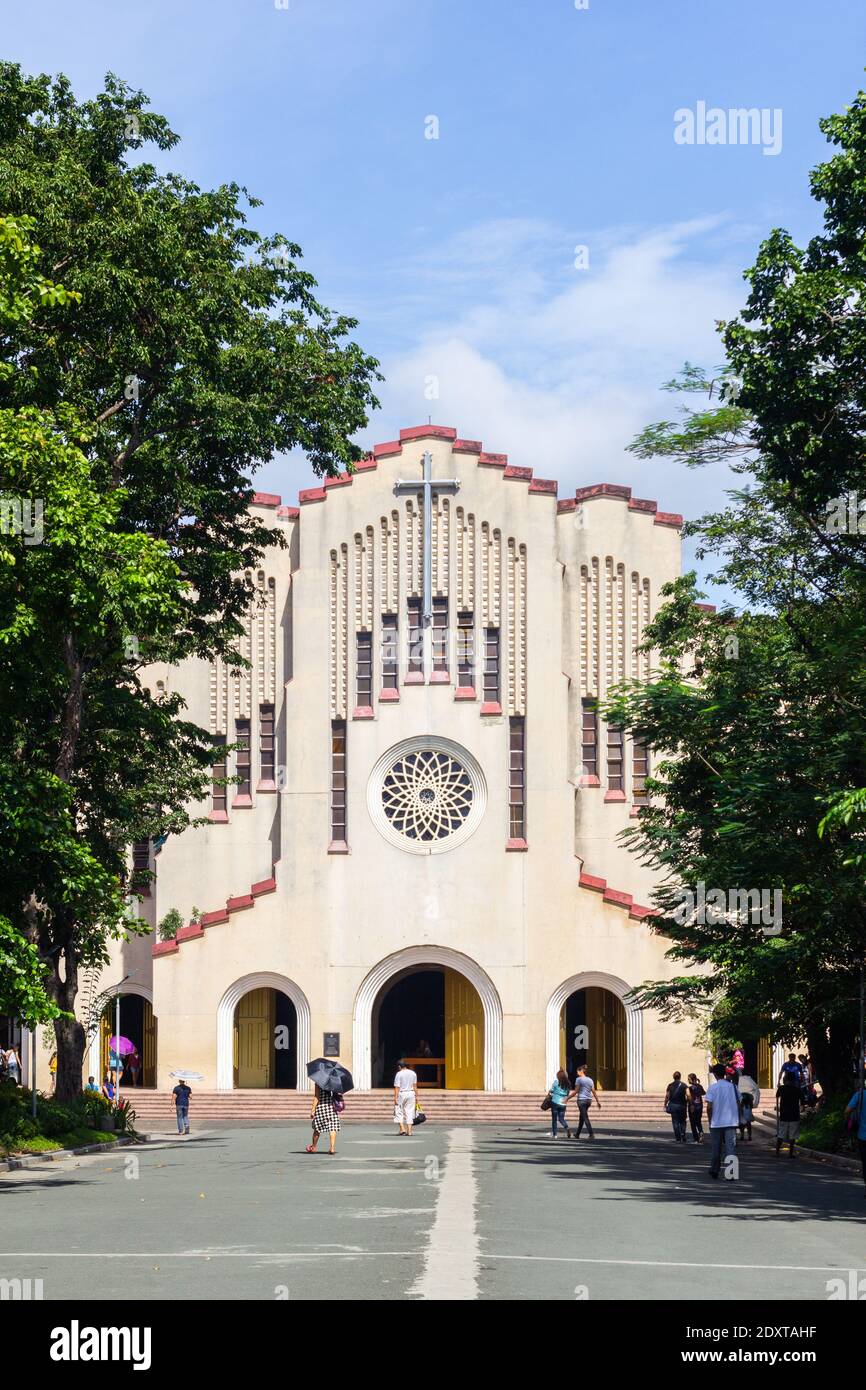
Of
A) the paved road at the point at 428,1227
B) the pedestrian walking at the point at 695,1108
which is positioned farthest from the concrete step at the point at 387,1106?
the paved road at the point at 428,1227

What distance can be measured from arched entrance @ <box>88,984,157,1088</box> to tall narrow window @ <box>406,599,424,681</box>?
1293 centimetres

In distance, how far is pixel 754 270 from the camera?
24844mm

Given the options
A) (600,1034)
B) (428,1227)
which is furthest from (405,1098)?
(428,1227)

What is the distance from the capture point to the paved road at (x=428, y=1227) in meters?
11.7

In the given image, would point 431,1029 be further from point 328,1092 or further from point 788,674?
point 788,674

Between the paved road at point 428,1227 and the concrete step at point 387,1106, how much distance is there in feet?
55.9

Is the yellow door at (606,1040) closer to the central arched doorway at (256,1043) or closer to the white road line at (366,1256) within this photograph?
the central arched doorway at (256,1043)

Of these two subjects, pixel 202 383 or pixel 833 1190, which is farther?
pixel 202 383

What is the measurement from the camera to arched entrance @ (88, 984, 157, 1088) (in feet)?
180

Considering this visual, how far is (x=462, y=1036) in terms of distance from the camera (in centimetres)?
5197

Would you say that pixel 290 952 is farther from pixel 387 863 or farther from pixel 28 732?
pixel 28 732
